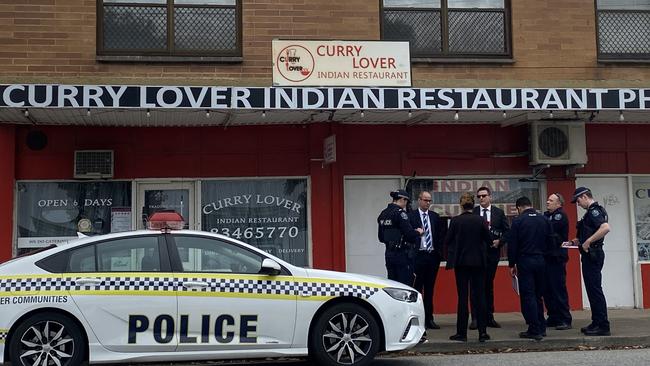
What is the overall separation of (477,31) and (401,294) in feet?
19.4

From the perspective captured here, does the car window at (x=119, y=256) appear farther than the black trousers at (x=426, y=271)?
No

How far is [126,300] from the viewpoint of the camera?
23.0 feet

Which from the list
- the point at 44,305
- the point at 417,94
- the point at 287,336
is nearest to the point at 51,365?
the point at 44,305

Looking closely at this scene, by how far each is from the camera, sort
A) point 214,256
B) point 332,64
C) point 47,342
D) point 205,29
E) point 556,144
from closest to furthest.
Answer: point 47,342 → point 214,256 → point 332,64 → point 205,29 → point 556,144

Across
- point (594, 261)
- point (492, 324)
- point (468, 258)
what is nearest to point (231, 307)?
point (468, 258)

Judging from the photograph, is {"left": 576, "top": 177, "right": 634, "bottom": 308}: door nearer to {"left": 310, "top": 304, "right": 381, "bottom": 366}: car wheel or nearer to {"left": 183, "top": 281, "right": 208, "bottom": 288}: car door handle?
{"left": 310, "top": 304, "right": 381, "bottom": 366}: car wheel

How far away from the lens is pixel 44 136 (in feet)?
36.0

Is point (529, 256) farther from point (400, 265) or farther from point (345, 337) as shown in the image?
point (345, 337)

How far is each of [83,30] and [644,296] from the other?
9.73m

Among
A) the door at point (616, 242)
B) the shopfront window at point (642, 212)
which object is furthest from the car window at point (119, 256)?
the shopfront window at point (642, 212)

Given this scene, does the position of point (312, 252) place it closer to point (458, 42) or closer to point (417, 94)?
point (417, 94)

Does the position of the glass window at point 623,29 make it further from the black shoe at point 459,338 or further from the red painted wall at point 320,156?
the black shoe at point 459,338

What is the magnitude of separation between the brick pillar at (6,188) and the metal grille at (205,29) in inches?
112

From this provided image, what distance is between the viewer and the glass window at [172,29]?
11.1m
